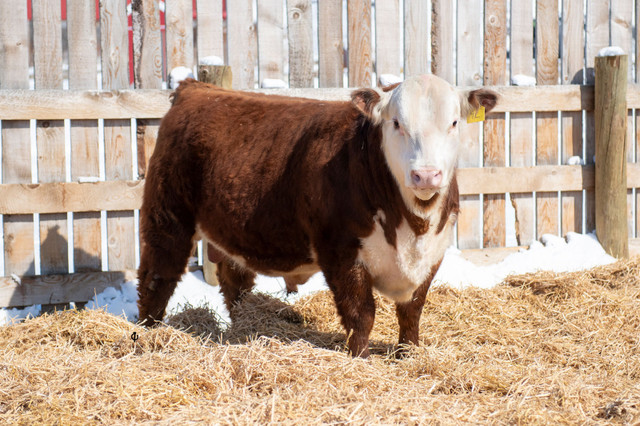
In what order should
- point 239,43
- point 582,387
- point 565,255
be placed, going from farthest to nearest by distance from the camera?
point 565,255 < point 239,43 < point 582,387

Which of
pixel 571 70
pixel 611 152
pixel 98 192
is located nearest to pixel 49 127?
pixel 98 192

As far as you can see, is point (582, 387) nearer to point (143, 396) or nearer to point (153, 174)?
point (143, 396)

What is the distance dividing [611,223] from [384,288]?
314 centimetres

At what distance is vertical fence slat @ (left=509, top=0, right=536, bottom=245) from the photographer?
20.0ft

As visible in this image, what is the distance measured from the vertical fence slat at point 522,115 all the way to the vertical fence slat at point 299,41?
5.70ft

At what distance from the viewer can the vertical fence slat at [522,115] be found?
6.10m

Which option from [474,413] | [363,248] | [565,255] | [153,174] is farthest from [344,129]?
[565,255]

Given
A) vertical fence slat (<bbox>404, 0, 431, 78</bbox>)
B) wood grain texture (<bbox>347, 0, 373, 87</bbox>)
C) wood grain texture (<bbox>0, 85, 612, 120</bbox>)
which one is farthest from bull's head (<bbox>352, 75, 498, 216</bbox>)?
vertical fence slat (<bbox>404, 0, 431, 78</bbox>)

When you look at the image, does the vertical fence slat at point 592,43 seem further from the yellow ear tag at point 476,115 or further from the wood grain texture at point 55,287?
the wood grain texture at point 55,287

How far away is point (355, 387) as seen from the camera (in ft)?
10.4

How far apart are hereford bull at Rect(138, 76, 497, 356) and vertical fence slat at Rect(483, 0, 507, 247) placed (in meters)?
2.15

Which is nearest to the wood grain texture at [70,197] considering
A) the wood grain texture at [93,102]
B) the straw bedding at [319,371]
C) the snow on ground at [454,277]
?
the wood grain texture at [93,102]

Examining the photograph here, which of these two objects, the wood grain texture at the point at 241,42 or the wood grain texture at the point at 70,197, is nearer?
the wood grain texture at the point at 70,197

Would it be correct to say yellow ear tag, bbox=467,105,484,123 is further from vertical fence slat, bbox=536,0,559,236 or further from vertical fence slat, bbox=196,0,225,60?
vertical fence slat, bbox=536,0,559,236
